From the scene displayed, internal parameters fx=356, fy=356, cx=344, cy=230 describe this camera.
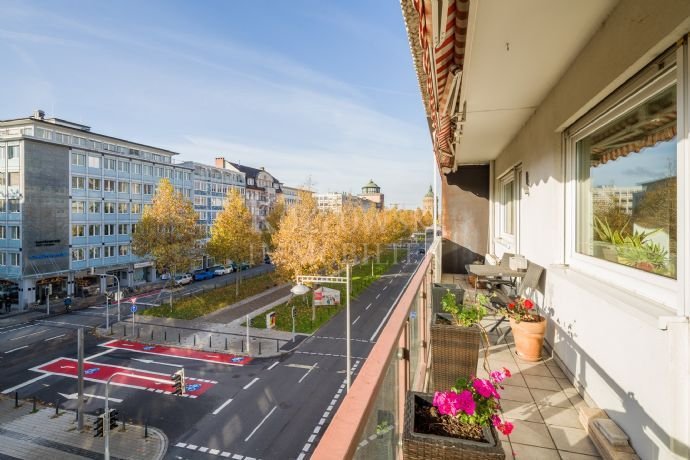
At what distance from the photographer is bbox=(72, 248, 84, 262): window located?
31377mm

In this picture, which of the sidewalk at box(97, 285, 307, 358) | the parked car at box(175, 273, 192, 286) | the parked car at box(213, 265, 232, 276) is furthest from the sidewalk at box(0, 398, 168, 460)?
the parked car at box(213, 265, 232, 276)

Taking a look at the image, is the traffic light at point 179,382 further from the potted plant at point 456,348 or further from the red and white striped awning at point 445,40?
the red and white striped awning at point 445,40

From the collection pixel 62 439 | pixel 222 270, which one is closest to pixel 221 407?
pixel 62 439

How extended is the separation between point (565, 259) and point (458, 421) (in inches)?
150

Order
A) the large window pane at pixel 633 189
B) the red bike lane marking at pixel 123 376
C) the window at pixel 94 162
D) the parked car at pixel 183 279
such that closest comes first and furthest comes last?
the large window pane at pixel 633 189
the red bike lane marking at pixel 123 376
the window at pixel 94 162
the parked car at pixel 183 279


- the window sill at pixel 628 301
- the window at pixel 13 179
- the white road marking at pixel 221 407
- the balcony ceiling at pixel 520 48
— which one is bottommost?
the white road marking at pixel 221 407

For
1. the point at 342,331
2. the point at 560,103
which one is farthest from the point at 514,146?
the point at 342,331

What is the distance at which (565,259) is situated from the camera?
16.2 feet

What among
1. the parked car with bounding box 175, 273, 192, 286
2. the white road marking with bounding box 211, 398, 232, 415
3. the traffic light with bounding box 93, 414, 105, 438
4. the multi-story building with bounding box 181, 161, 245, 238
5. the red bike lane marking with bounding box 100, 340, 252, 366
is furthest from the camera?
the multi-story building with bounding box 181, 161, 245, 238

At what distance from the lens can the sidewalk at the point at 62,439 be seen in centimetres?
1163

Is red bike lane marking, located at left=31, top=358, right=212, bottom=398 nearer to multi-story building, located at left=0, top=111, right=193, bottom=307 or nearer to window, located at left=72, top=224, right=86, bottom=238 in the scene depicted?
multi-story building, located at left=0, top=111, right=193, bottom=307

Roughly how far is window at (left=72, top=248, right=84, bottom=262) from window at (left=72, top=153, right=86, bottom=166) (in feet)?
25.1

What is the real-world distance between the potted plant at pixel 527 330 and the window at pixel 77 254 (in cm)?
3720

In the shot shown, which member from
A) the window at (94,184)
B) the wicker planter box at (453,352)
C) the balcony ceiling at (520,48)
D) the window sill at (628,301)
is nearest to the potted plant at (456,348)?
the wicker planter box at (453,352)
